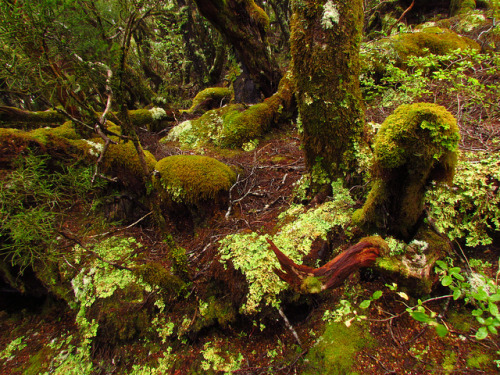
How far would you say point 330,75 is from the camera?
8.35ft

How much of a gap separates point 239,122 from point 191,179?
9.63 feet

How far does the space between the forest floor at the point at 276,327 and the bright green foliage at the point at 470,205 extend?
0.80 ft

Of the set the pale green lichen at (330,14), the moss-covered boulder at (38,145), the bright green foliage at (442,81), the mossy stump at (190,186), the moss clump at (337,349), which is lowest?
the moss clump at (337,349)

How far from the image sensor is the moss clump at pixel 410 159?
1.59m

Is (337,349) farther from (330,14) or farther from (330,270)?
(330,14)

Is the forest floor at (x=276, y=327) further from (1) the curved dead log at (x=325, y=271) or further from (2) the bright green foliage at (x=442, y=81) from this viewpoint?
(2) the bright green foliage at (x=442, y=81)

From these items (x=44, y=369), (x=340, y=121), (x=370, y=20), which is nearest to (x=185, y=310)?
(x=44, y=369)

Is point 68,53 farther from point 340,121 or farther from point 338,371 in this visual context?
point 338,371

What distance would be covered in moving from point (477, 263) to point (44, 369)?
5.76 m

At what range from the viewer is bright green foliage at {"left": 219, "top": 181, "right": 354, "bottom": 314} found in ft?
7.80

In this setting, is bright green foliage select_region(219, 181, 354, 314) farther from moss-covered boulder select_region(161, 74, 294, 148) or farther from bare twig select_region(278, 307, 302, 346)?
moss-covered boulder select_region(161, 74, 294, 148)

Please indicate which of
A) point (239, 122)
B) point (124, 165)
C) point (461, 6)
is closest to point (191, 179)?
point (124, 165)

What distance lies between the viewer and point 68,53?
2.20m

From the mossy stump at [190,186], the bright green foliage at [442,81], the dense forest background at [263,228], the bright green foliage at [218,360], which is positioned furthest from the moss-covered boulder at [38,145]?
the bright green foliage at [442,81]
